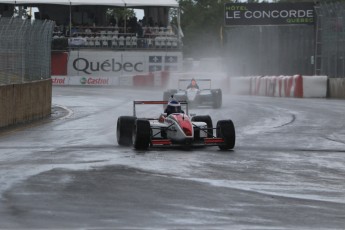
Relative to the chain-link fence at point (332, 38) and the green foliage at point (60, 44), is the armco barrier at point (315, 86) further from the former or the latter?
the green foliage at point (60, 44)

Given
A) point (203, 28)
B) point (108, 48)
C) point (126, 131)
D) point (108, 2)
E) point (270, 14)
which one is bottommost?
point (126, 131)

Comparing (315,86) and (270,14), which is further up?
(270,14)

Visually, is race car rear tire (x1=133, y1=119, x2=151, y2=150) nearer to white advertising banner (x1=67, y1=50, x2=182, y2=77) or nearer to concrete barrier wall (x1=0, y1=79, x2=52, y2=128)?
concrete barrier wall (x1=0, y1=79, x2=52, y2=128)

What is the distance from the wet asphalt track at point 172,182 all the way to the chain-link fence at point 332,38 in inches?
789

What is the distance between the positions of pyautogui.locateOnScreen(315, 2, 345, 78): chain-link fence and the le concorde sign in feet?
37.3

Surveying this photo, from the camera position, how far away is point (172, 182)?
460 inches

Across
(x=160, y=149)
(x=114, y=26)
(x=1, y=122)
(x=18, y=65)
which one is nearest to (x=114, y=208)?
(x=160, y=149)

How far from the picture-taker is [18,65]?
24.2 metres

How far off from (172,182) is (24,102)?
42.2ft

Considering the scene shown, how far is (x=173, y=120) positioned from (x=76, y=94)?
26.0 meters

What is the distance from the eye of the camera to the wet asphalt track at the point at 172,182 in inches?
351

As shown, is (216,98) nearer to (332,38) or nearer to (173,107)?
(332,38)

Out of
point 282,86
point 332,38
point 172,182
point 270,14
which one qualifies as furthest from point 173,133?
point 270,14

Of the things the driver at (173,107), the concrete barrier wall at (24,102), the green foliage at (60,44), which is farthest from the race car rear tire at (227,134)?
the green foliage at (60,44)
